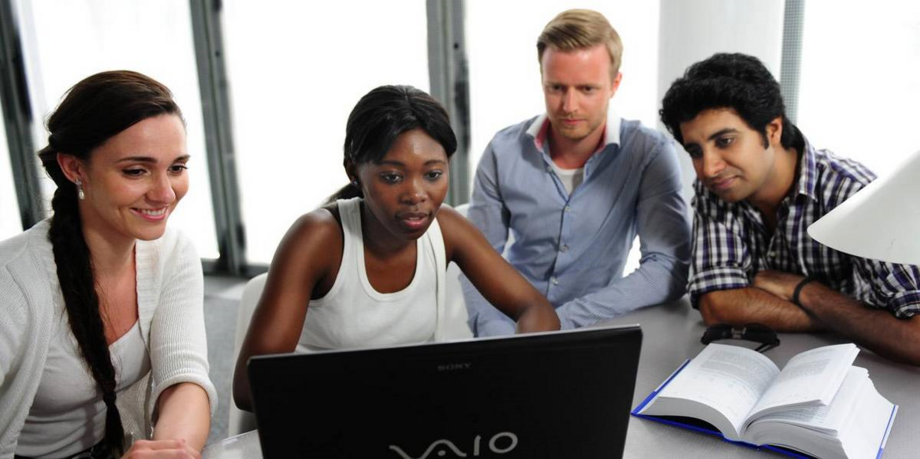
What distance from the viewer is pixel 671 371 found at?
4.66 ft

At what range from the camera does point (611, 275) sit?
2189 millimetres

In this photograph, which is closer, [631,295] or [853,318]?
[853,318]

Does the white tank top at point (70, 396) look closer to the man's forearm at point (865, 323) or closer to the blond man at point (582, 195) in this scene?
the blond man at point (582, 195)

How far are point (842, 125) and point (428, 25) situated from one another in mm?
1833

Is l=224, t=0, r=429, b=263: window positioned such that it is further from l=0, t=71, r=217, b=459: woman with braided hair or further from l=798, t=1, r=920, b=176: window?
l=0, t=71, r=217, b=459: woman with braided hair

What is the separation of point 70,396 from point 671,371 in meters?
1.17

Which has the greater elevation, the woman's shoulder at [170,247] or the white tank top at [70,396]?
the woman's shoulder at [170,247]

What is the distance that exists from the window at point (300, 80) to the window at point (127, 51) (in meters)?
0.26

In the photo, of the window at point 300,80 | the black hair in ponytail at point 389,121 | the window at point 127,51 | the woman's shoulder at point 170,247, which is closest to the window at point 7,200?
the window at point 127,51

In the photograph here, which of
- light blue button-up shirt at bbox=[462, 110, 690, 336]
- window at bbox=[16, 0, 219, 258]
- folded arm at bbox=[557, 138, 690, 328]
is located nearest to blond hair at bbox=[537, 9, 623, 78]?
light blue button-up shirt at bbox=[462, 110, 690, 336]

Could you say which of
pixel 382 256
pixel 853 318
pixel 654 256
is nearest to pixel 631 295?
pixel 654 256

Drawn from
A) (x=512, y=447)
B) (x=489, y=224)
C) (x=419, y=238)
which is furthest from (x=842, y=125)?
(x=512, y=447)

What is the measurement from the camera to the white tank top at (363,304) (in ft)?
5.18

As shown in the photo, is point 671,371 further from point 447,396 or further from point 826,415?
point 447,396
